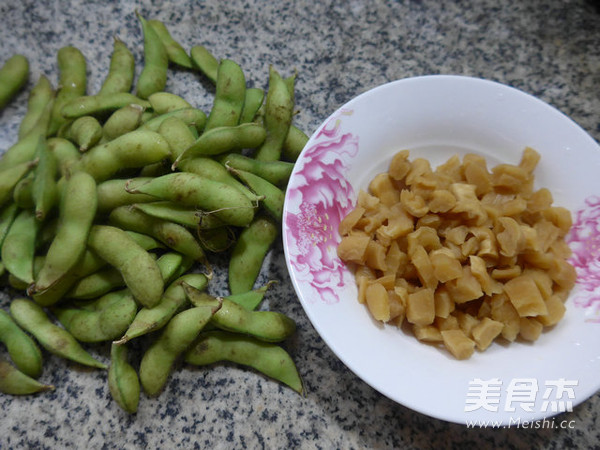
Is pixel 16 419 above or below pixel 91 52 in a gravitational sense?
below

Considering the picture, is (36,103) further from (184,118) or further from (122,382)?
(122,382)

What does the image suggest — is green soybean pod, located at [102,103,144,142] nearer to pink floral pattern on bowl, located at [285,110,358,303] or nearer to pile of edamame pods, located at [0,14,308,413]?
pile of edamame pods, located at [0,14,308,413]

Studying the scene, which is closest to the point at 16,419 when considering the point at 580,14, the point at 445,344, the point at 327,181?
the point at 327,181

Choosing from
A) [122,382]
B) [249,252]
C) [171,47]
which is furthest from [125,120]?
[122,382]

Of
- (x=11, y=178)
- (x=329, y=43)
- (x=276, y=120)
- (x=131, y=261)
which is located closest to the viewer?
(x=131, y=261)

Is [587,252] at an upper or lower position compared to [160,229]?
lower

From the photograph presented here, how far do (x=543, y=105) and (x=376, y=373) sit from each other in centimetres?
96

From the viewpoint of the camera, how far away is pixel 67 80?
5.81 feet

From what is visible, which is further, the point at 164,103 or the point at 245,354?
the point at 164,103

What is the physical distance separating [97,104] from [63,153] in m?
0.21

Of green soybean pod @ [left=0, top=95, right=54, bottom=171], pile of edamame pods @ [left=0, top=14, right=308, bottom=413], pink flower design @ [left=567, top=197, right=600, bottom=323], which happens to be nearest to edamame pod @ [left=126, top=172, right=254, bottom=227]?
pile of edamame pods @ [left=0, top=14, right=308, bottom=413]

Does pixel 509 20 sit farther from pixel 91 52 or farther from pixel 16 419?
pixel 16 419

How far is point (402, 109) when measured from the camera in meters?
1.49

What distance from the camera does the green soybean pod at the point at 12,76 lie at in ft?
5.89
